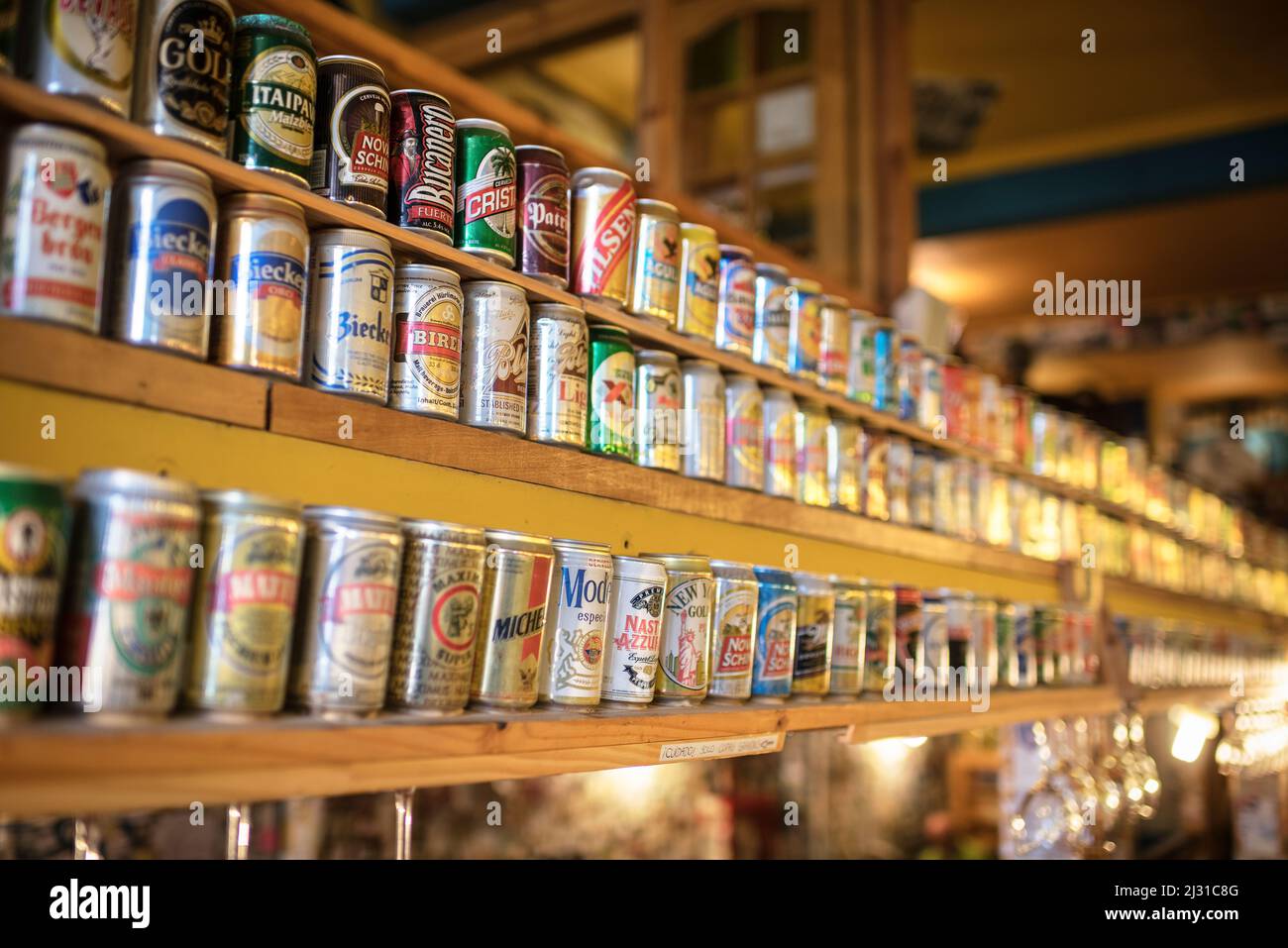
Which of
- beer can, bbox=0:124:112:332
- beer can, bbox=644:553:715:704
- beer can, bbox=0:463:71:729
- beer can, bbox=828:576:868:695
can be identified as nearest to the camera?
beer can, bbox=0:463:71:729

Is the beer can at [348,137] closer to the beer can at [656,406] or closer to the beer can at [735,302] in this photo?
the beer can at [656,406]

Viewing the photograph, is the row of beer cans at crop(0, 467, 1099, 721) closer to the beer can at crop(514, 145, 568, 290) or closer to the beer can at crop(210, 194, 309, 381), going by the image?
the beer can at crop(210, 194, 309, 381)

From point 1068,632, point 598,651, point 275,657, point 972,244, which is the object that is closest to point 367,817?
point 1068,632

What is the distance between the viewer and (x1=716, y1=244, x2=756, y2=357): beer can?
1674mm

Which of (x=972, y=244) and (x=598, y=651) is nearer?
(x=598, y=651)

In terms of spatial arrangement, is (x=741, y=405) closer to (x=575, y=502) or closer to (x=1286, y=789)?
(x=575, y=502)

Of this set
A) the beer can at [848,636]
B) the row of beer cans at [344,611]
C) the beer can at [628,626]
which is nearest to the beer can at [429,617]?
the row of beer cans at [344,611]

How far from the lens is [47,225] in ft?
2.96

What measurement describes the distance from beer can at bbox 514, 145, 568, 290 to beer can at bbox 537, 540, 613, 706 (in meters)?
0.35

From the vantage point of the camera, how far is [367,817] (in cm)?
319

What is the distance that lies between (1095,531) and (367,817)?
222 cm

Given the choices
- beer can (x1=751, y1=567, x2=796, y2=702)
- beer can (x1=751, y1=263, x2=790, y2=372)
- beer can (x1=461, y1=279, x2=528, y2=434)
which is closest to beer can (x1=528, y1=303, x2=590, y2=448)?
beer can (x1=461, y1=279, x2=528, y2=434)

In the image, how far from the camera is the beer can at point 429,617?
41.3 inches

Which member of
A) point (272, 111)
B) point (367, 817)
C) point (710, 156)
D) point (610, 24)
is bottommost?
point (367, 817)
